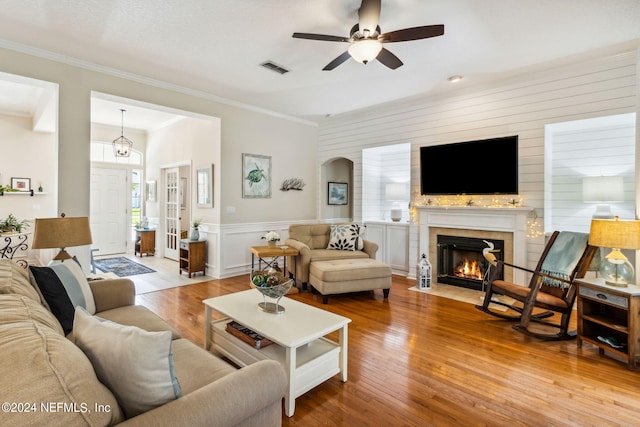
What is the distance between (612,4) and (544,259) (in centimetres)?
231

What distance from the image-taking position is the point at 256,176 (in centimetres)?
564

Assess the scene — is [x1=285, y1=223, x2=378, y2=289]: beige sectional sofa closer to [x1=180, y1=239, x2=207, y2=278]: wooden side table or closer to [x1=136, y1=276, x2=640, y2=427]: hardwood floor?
[x1=136, y1=276, x2=640, y2=427]: hardwood floor

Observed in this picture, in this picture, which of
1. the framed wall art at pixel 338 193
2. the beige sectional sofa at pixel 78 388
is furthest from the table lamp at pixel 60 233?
the framed wall art at pixel 338 193

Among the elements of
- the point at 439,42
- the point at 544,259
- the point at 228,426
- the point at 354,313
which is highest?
the point at 439,42

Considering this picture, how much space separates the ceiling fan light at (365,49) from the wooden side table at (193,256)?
403cm

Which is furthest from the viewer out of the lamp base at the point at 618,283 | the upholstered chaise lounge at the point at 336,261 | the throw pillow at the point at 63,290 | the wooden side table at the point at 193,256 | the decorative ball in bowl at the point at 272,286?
the wooden side table at the point at 193,256

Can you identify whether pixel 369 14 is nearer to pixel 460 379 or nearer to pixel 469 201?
pixel 460 379

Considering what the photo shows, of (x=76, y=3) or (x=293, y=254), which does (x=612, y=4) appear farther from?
(x=76, y=3)

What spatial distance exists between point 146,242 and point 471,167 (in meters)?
6.74

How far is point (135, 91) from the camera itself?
164 inches

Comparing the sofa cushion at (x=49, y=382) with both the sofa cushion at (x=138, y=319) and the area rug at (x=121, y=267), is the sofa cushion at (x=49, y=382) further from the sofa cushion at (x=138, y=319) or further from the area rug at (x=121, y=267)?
the area rug at (x=121, y=267)

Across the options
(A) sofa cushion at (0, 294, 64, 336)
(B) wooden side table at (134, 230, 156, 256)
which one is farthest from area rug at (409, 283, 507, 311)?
(B) wooden side table at (134, 230, 156, 256)

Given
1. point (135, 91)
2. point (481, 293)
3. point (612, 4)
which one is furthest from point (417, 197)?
point (135, 91)

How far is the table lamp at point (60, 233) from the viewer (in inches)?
93.5
